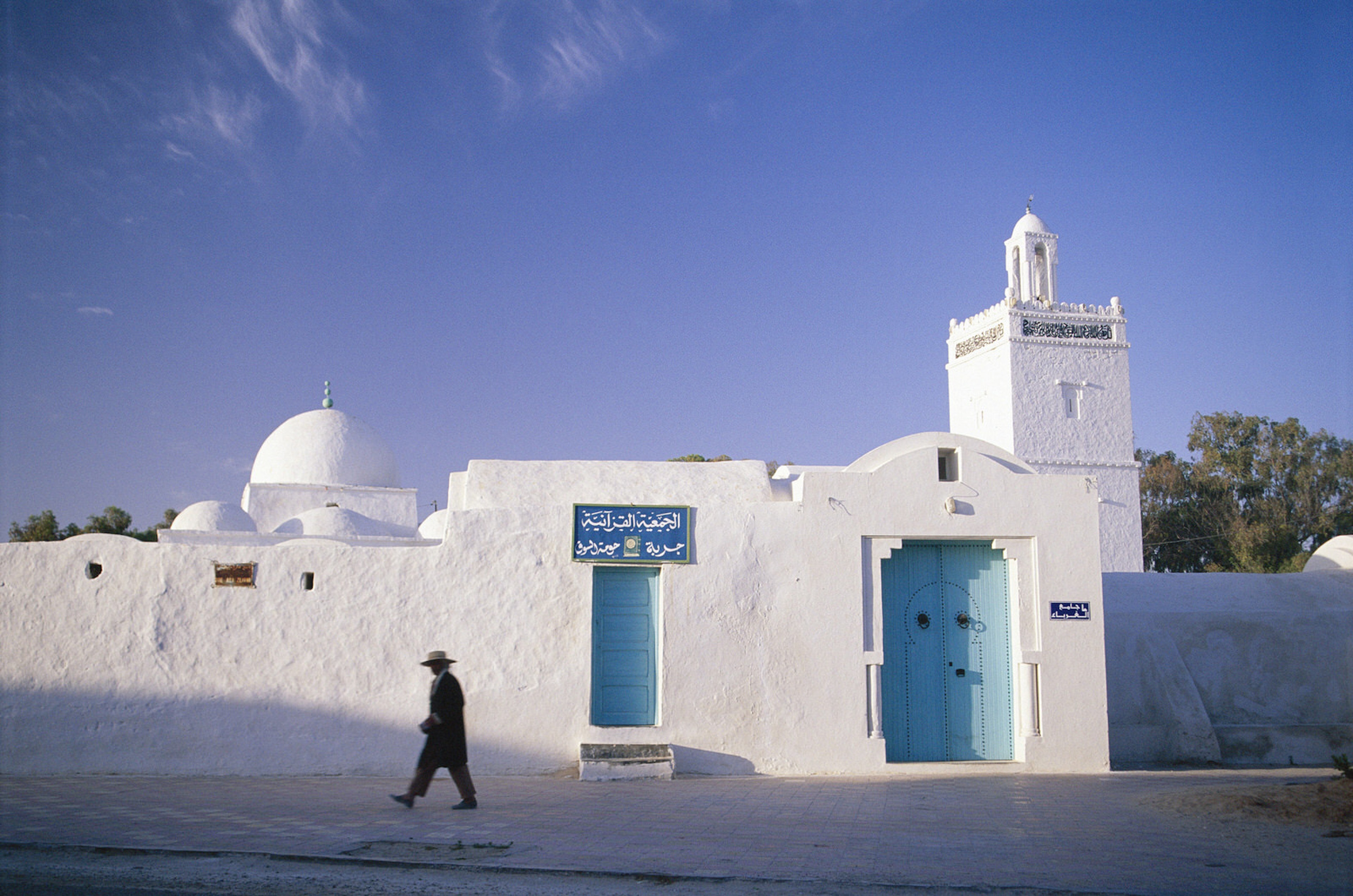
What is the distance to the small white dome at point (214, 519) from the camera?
18.1 meters

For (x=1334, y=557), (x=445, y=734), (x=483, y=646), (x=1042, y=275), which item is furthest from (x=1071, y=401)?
(x=445, y=734)

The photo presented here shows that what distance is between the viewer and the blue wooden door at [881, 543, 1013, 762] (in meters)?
9.70

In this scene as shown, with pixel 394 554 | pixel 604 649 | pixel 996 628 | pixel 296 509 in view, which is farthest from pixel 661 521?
pixel 296 509

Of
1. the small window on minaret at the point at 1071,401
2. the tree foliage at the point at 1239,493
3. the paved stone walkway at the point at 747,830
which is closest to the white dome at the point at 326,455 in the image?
the paved stone walkway at the point at 747,830

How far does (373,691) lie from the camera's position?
9375 mm

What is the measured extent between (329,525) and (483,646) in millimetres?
9919

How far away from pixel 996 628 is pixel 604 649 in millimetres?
3790

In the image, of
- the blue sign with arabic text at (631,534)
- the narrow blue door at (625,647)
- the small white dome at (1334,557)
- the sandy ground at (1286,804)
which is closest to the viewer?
the sandy ground at (1286,804)

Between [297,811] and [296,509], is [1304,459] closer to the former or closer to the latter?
[296,509]

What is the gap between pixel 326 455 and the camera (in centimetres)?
2105

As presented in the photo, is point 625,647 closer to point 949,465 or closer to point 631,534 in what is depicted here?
point 631,534

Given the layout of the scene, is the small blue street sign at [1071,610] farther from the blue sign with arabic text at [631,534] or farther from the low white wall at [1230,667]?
the blue sign with arabic text at [631,534]

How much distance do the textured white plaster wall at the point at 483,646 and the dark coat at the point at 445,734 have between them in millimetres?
2191

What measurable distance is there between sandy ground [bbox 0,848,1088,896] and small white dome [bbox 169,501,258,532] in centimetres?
1320
